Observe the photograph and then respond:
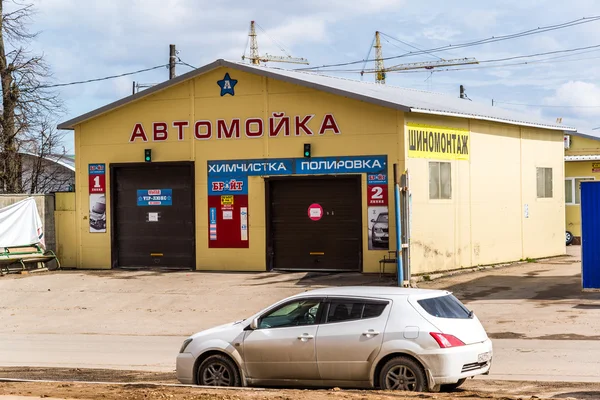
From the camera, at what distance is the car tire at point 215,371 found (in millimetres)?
13151

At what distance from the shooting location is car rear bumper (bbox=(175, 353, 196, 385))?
1318 centimetres

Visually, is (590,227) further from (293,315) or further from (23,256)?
(23,256)

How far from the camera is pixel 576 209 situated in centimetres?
4306

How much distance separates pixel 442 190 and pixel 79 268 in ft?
38.7

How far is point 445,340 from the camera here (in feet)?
39.3

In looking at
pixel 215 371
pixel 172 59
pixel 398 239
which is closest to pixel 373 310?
pixel 215 371

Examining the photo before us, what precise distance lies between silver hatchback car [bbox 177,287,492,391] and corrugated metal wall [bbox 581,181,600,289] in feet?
33.1

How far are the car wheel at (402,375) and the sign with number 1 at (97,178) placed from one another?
1935 centimetres

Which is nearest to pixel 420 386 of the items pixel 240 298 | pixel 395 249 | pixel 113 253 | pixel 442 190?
pixel 240 298

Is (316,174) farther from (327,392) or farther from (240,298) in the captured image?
(327,392)

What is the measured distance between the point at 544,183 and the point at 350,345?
23815mm

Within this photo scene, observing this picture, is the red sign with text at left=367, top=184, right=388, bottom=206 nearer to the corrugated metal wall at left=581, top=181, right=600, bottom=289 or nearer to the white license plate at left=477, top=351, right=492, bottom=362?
the corrugated metal wall at left=581, top=181, right=600, bottom=289

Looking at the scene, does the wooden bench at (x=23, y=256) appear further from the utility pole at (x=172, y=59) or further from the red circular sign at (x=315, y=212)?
the utility pole at (x=172, y=59)

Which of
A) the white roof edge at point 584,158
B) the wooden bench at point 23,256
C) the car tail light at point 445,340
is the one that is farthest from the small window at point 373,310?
the white roof edge at point 584,158
